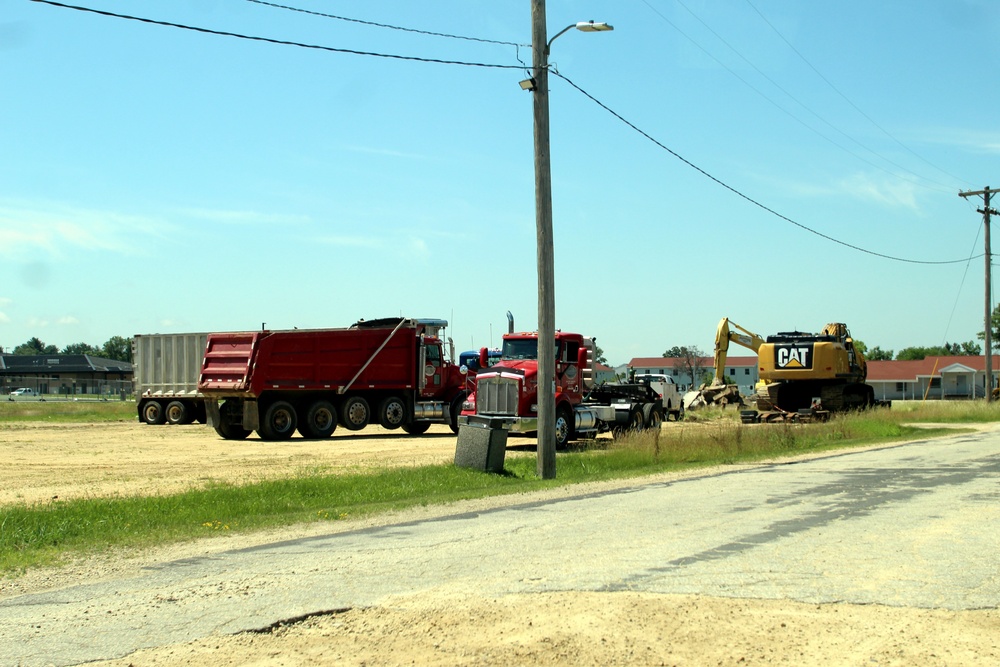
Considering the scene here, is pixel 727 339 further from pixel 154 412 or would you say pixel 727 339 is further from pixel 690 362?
pixel 690 362

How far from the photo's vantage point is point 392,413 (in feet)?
104

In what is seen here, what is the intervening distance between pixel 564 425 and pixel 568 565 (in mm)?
15289

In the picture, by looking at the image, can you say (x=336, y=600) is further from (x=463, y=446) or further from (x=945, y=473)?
(x=945, y=473)

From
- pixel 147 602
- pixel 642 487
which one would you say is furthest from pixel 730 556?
pixel 642 487

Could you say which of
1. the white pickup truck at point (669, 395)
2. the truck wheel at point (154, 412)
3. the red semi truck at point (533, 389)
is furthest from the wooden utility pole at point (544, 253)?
the truck wheel at point (154, 412)

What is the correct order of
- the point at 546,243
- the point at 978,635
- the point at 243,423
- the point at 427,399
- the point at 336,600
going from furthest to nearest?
1. the point at 427,399
2. the point at 243,423
3. the point at 546,243
4. the point at 336,600
5. the point at 978,635

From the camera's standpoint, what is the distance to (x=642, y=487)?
16.0 meters

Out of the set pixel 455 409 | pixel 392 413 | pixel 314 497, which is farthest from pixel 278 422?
pixel 314 497

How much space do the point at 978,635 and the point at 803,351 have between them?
1243 inches

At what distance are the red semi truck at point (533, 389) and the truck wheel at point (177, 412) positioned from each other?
14567 millimetres

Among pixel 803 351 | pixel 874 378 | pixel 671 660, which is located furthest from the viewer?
pixel 874 378

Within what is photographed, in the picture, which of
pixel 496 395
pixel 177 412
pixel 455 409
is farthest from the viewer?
pixel 177 412

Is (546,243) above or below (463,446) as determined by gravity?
above

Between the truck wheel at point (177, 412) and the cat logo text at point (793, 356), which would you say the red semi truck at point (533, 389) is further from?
the truck wheel at point (177, 412)
